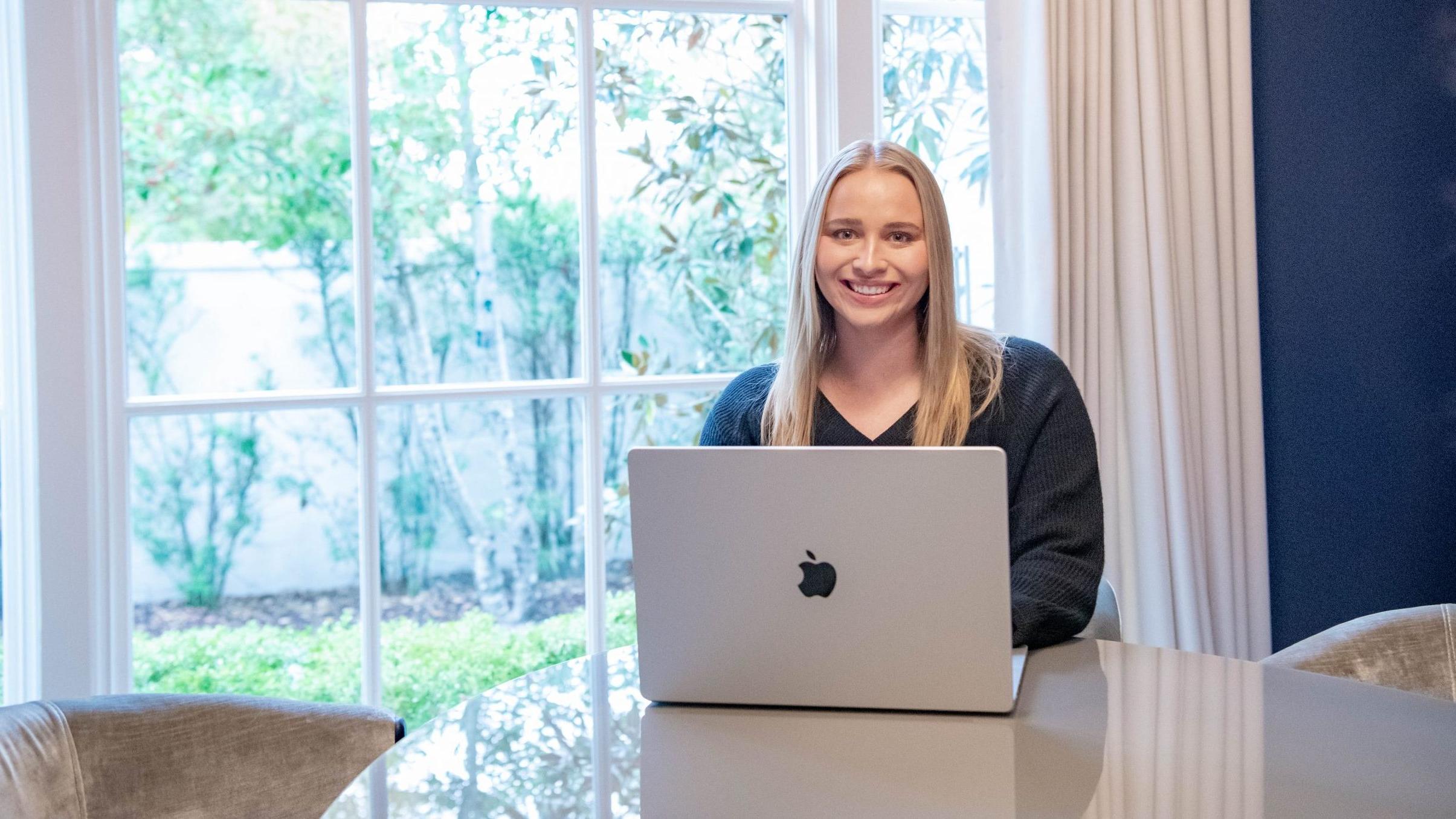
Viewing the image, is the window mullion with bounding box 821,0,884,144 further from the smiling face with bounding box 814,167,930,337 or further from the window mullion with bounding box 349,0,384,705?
the window mullion with bounding box 349,0,384,705

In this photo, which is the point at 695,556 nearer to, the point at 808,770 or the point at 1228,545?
the point at 808,770

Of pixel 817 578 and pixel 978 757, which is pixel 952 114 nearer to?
pixel 817 578

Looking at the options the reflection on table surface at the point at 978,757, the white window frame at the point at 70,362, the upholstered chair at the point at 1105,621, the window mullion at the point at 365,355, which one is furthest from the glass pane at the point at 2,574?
the upholstered chair at the point at 1105,621

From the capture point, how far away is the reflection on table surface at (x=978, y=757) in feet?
3.35

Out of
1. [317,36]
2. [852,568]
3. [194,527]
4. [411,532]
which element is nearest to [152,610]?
[194,527]

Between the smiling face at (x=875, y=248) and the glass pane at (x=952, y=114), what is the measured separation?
89 cm

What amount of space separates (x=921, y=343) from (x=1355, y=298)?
54.8 inches

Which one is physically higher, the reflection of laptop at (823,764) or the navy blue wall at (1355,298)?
the navy blue wall at (1355,298)

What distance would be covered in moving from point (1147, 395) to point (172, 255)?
6.59 ft

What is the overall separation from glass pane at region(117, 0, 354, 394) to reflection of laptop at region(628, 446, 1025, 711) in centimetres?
151

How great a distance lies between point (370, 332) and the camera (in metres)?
2.51

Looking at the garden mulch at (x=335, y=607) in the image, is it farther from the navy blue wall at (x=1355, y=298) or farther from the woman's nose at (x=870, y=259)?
the navy blue wall at (x=1355, y=298)

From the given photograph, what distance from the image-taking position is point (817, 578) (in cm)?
118

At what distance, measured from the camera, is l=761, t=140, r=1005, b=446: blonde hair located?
6.22 ft
